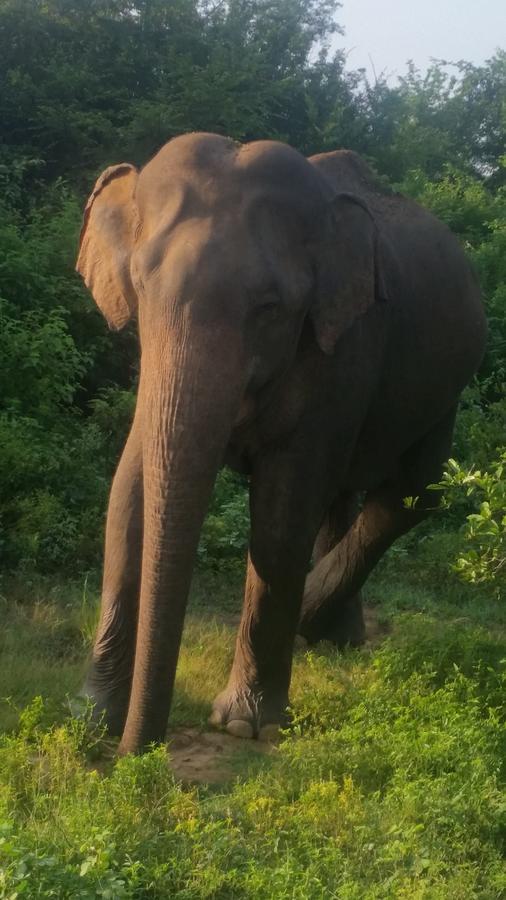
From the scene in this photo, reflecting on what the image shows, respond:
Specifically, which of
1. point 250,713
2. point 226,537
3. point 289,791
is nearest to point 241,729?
point 250,713

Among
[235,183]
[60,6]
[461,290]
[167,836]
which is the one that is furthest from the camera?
[60,6]

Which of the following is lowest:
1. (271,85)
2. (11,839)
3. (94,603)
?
(11,839)

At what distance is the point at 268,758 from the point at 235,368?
161 centimetres

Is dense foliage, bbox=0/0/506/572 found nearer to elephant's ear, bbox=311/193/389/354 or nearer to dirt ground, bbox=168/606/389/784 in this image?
dirt ground, bbox=168/606/389/784

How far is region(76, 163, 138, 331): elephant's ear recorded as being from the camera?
4.37 m

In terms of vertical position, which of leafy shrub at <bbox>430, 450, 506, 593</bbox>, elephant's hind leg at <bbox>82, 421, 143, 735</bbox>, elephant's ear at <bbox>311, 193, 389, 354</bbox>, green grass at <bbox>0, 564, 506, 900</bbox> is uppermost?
elephant's ear at <bbox>311, 193, 389, 354</bbox>

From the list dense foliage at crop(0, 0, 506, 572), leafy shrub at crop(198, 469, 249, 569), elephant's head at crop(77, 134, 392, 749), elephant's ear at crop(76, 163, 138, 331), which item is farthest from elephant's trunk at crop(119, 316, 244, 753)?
leafy shrub at crop(198, 469, 249, 569)

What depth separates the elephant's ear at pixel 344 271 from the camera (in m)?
4.21

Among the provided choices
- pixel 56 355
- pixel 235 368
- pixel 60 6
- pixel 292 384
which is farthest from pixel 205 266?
pixel 60 6

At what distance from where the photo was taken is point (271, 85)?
1576cm

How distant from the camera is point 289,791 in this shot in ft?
12.6

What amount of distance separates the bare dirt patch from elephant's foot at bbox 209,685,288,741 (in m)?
0.04

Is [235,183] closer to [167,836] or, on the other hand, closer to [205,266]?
[205,266]

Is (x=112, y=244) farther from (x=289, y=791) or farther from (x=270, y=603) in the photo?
(x=289, y=791)
